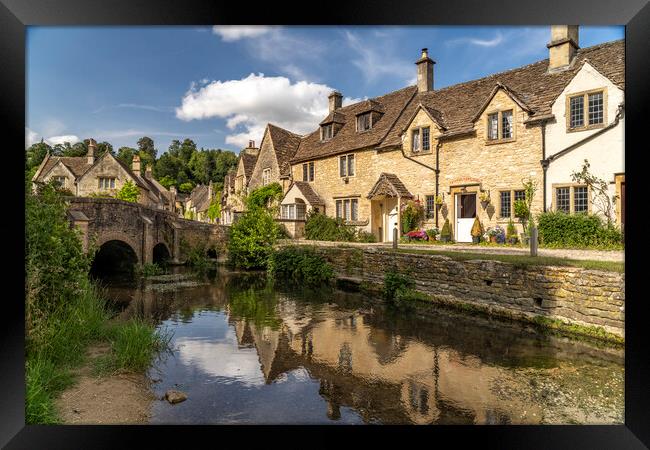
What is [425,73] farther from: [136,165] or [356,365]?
[136,165]

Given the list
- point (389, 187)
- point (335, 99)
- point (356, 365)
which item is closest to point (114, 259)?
point (389, 187)

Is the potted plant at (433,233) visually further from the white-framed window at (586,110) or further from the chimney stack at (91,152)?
the chimney stack at (91,152)

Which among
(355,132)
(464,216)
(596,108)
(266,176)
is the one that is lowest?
(464,216)

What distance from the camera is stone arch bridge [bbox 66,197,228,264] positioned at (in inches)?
552

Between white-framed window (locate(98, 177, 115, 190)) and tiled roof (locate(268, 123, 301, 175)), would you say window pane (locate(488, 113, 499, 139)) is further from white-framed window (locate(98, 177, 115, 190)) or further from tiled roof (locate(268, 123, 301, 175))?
white-framed window (locate(98, 177, 115, 190))

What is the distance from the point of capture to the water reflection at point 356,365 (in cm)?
455

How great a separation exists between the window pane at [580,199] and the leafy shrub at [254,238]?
41.3ft

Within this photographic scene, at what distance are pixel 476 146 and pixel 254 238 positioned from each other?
11.0m

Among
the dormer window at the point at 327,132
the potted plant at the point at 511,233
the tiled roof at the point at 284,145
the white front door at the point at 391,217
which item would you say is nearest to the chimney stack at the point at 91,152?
the tiled roof at the point at 284,145

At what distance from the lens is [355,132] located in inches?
909

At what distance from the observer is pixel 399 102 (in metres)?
21.8

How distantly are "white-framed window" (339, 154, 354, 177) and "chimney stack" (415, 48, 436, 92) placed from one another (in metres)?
5.40

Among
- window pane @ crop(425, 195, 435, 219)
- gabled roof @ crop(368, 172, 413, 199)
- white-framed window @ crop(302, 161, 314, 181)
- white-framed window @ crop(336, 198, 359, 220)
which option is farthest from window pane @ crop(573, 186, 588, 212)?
white-framed window @ crop(302, 161, 314, 181)

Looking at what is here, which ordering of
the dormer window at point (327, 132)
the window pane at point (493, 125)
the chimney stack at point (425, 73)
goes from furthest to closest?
the dormer window at point (327, 132), the chimney stack at point (425, 73), the window pane at point (493, 125)
